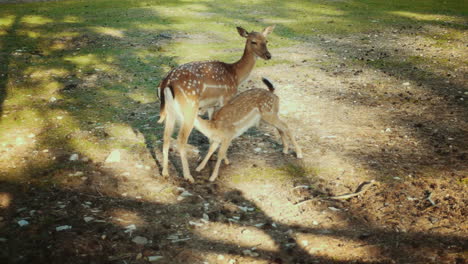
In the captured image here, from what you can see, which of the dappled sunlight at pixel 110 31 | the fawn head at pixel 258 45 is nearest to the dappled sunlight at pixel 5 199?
the fawn head at pixel 258 45

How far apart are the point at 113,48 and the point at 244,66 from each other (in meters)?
7.08

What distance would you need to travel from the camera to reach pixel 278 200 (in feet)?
18.5

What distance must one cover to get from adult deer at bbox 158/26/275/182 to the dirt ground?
56 centimetres

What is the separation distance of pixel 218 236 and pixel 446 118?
17.0 feet

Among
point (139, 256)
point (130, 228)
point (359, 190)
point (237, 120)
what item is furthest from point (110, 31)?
point (139, 256)

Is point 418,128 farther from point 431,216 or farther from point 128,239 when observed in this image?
point 128,239

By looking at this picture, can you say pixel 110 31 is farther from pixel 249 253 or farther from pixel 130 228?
pixel 249 253

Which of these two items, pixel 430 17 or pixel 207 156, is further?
pixel 430 17

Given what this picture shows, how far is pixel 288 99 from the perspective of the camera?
9227 millimetres

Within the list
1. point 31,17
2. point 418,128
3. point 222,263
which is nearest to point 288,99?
point 418,128

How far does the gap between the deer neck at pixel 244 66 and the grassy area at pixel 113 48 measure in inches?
64.6

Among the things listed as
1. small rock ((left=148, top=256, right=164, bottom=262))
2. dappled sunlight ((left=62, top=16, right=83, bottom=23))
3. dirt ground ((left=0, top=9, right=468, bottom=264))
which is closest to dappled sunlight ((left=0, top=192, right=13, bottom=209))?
dirt ground ((left=0, top=9, right=468, bottom=264))

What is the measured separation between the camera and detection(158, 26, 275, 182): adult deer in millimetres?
6176

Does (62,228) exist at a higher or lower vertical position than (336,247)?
lower
